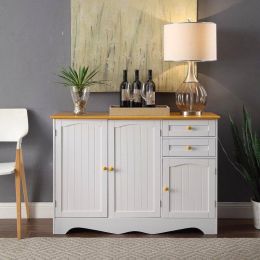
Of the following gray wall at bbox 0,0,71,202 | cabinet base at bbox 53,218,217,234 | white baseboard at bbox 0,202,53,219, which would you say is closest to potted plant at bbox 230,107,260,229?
cabinet base at bbox 53,218,217,234

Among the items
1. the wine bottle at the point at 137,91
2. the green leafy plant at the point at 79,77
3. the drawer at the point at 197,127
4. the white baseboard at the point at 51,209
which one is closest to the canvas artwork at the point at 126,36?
the green leafy plant at the point at 79,77

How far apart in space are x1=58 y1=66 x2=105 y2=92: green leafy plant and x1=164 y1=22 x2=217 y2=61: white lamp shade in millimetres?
609

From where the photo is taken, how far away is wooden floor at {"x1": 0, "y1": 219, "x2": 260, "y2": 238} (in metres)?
3.63

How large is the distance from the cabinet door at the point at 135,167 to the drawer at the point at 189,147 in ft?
0.24

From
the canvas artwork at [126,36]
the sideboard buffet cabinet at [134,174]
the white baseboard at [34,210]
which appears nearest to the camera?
the sideboard buffet cabinet at [134,174]

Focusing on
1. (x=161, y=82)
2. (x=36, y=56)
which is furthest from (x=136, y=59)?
(x=36, y=56)

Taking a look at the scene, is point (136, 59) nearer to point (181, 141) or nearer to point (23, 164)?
point (181, 141)

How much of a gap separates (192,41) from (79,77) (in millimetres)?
809

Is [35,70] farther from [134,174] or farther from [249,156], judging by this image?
[249,156]

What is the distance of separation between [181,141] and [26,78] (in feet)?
4.09

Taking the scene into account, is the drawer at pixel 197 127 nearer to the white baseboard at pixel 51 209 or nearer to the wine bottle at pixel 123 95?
the wine bottle at pixel 123 95

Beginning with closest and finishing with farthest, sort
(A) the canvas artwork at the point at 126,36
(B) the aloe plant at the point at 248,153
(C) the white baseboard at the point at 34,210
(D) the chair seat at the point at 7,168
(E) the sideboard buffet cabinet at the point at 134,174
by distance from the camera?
(D) the chair seat at the point at 7,168 → (E) the sideboard buffet cabinet at the point at 134,174 → (B) the aloe plant at the point at 248,153 → (A) the canvas artwork at the point at 126,36 → (C) the white baseboard at the point at 34,210

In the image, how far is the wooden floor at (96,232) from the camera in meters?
3.63

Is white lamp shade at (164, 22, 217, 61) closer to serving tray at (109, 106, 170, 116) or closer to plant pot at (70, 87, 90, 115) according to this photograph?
serving tray at (109, 106, 170, 116)
